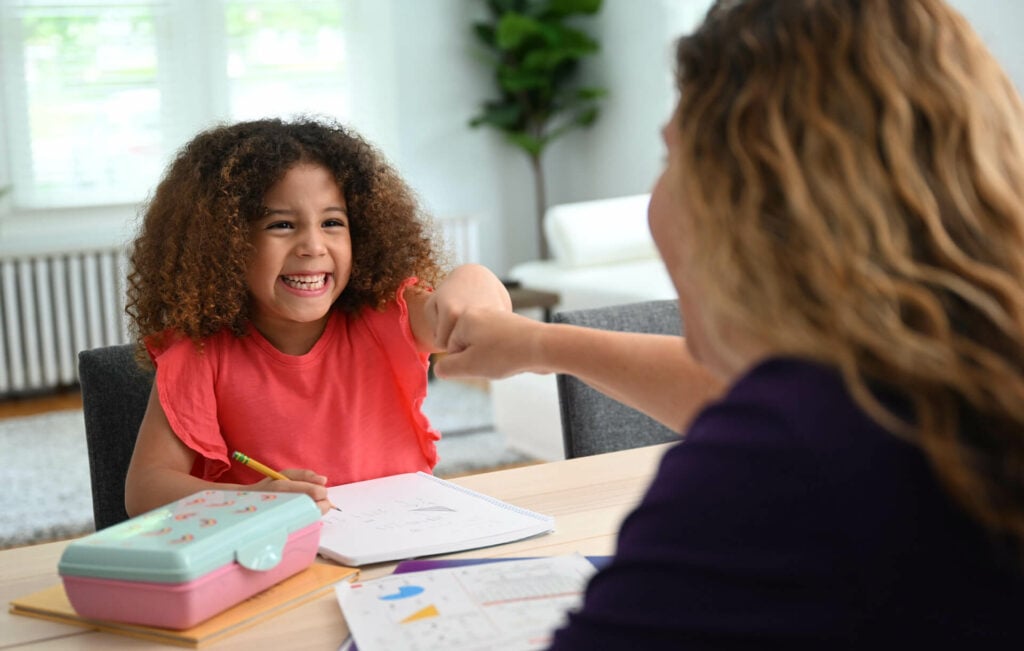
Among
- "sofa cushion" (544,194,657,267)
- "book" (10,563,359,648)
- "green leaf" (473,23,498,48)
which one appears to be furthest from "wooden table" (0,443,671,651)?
"green leaf" (473,23,498,48)

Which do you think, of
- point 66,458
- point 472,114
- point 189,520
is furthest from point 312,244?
point 472,114

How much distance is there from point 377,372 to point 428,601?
0.69m

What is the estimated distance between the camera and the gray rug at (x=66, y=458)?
3.36 m

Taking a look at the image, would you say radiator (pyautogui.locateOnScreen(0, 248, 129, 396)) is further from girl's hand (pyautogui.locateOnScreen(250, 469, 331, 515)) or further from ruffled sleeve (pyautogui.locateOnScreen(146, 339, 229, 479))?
girl's hand (pyautogui.locateOnScreen(250, 469, 331, 515))

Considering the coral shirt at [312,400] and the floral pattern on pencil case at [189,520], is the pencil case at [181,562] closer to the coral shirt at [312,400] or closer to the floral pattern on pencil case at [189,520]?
the floral pattern on pencil case at [189,520]

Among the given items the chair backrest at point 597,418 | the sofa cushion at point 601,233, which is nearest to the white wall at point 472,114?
the sofa cushion at point 601,233

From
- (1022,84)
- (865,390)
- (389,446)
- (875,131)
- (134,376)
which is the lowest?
(389,446)

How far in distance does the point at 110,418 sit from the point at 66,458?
283cm

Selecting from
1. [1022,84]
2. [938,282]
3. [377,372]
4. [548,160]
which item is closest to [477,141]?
[548,160]

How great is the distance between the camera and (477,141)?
249 inches

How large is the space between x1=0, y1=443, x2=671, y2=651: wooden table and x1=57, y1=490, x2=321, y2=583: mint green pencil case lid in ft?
0.19

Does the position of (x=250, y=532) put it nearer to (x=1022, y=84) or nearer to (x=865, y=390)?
(x=865, y=390)

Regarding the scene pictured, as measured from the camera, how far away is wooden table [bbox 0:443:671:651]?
0.94 m

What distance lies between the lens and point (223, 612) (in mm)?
966
